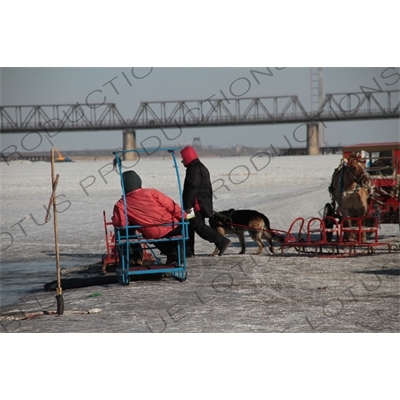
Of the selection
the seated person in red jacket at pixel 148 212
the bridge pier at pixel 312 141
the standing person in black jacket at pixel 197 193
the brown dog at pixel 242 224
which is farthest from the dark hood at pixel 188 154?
the bridge pier at pixel 312 141

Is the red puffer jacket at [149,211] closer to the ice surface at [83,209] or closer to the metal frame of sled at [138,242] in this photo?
the metal frame of sled at [138,242]

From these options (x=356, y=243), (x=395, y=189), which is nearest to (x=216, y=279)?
(x=356, y=243)

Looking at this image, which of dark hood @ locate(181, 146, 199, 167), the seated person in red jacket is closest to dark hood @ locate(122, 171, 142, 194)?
the seated person in red jacket

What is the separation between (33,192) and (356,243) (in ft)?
65.0

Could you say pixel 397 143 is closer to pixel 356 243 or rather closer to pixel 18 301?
pixel 356 243

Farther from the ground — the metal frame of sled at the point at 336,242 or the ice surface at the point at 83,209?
the metal frame of sled at the point at 336,242

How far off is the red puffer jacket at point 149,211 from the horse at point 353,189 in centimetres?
434

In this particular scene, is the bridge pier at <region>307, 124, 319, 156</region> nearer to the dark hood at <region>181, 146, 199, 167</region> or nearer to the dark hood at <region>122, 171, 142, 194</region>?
the dark hood at <region>181, 146, 199, 167</region>

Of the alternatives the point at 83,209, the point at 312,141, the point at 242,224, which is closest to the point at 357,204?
the point at 242,224

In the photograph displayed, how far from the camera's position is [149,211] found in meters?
9.92

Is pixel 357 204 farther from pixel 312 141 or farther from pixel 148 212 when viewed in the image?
pixel 312 141

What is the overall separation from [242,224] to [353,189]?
2.19 meters

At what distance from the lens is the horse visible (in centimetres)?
1338

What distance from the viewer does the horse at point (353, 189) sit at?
13383 mm
